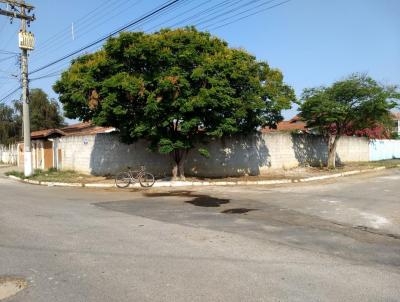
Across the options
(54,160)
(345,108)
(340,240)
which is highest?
(345,108)

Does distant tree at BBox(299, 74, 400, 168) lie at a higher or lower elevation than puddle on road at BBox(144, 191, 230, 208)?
higher

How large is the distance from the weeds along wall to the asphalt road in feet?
29.1

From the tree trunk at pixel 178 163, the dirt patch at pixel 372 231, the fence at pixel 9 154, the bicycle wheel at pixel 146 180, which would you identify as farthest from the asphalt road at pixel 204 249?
the fence at pixel 9 154

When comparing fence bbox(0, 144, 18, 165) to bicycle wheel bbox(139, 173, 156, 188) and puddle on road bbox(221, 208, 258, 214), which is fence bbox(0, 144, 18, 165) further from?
puddle on road bbox(221, 208, 258, 214)

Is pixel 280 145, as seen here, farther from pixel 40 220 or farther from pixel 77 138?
pixel 40 220

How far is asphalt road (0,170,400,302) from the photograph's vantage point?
5.33 metres

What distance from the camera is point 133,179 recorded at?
62.6ft

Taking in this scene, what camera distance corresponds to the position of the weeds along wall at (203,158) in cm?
2267

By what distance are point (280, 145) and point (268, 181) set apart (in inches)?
229

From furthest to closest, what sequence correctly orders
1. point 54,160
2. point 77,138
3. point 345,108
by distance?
1. point 54,160
2. point 77,138
3. point 345,108

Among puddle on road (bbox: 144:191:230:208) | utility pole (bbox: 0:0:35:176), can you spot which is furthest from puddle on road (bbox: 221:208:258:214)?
utility pole (bbox: 0:0:35:176)

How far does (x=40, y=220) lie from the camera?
10.3 m

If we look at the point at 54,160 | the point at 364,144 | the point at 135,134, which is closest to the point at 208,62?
the point at 135,134

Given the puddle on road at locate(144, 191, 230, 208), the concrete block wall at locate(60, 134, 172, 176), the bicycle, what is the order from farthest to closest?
the concrete block wall at locate(60, 134, 172, 176), the bicycle, the puddle on road at locate(144, 191, 230, 208)
